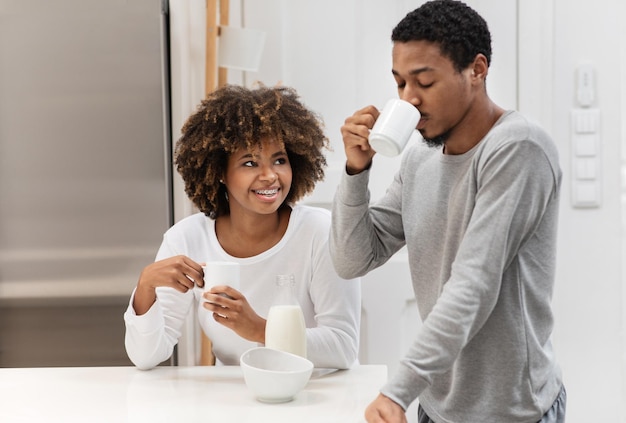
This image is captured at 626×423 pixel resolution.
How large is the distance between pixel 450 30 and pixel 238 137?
67 cm

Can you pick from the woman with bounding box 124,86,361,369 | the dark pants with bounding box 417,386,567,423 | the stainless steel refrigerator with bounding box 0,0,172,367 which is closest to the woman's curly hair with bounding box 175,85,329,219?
the woman with bounding box 124,86,361,369

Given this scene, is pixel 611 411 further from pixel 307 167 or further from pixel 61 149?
pixel 61 149

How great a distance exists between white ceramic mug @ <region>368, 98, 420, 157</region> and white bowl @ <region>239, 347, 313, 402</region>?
0.40 metres

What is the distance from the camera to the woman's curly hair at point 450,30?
3.62 feet

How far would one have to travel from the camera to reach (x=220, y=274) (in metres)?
1.35

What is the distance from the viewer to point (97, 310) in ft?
6.48

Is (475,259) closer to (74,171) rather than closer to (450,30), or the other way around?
(450,30)

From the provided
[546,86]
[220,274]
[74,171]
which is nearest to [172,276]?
[220,274]

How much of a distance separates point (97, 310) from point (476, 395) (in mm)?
1140

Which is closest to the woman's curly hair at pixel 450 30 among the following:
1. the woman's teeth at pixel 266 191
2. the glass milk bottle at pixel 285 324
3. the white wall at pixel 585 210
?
the glass milk bottle at pixel 285 324

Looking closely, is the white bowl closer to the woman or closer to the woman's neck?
the woman

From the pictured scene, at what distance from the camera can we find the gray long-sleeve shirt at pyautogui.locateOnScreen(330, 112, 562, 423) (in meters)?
1.01

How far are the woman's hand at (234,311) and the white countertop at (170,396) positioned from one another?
0.09m

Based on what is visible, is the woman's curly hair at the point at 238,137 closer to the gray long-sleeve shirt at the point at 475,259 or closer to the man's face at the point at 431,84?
the gray long-sleeve shirt at the point at 475,259
